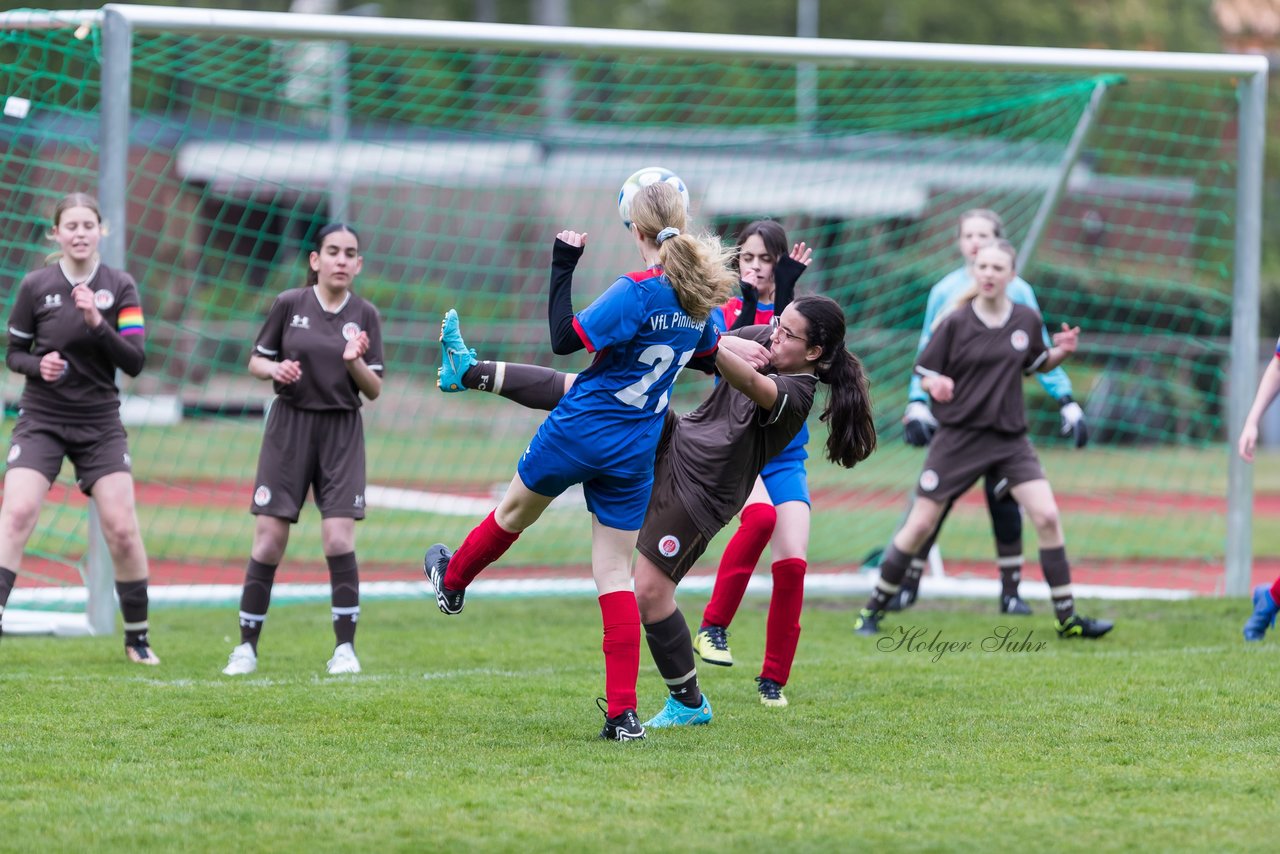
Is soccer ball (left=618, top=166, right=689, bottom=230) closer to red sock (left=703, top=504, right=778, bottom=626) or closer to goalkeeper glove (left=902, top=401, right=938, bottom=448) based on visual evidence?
red sock (left=703, top=504, right=778, bottom=626)

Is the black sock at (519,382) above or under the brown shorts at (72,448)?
above

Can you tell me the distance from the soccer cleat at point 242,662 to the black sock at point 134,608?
1.62 feet

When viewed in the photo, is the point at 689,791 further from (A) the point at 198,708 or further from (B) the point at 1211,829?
(A) the point at 198,708

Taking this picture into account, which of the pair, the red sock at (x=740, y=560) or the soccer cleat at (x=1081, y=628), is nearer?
the red sock at (x=740, y=560)

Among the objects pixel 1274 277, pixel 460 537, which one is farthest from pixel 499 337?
pixel 1274 277

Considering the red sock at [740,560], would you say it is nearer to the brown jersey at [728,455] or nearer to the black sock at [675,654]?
the brown jersey at [728,455]

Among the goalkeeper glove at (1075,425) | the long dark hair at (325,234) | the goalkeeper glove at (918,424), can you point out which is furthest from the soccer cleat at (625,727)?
the goalkeeper glove at (1075,425)

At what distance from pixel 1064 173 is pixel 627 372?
210 inches

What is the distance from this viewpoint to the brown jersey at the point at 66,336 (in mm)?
6387

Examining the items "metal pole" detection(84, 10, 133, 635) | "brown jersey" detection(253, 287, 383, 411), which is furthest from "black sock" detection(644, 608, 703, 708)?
"metal pole" detection(84, 10, 133, 635)

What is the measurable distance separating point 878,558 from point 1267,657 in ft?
9.85

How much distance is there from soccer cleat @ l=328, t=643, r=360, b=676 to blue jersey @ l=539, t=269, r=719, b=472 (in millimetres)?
2052

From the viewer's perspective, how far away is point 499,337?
16531 mm

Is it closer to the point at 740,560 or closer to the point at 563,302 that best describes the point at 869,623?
the point at 740,560
